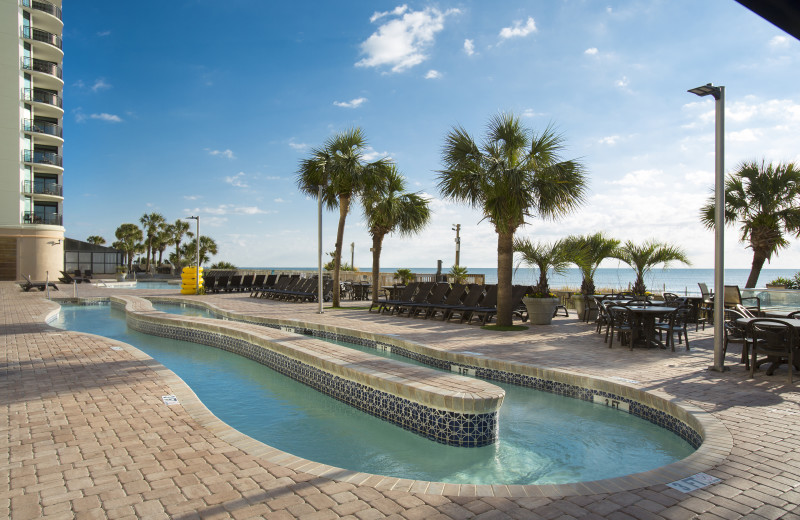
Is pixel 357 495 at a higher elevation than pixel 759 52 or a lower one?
lower

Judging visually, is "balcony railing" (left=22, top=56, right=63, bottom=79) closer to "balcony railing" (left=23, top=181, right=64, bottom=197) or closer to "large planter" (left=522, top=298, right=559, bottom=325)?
"balcony railing" (left=23, top=181, right=64, bottom=197)

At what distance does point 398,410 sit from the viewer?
509 cm

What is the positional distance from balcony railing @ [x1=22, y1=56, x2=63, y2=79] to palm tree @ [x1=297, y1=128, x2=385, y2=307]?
2929cm

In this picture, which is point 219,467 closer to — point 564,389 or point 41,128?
point 564,389

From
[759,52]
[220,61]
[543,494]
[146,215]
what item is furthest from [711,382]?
[146,215]

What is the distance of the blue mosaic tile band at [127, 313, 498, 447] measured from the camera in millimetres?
4488

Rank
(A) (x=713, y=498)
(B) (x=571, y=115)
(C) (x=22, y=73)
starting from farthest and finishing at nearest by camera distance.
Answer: (C) (x=22, y=73) → (B) (x=571, y=115) → (A) (x=713, y=498)

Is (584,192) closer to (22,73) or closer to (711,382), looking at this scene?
(711,382)

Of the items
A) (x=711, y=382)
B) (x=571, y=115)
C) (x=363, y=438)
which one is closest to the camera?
(x=363, y=438)

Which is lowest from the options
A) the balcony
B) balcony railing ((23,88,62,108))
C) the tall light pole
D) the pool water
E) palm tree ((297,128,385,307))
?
the pool water

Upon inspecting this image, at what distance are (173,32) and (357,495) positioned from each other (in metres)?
19.3

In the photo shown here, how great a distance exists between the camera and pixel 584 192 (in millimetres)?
10734

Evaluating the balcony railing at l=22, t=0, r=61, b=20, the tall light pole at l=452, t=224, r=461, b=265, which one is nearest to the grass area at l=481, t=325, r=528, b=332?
the tall light pole at l=452, t=224, r=461, b=265

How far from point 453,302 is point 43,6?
3984cm
